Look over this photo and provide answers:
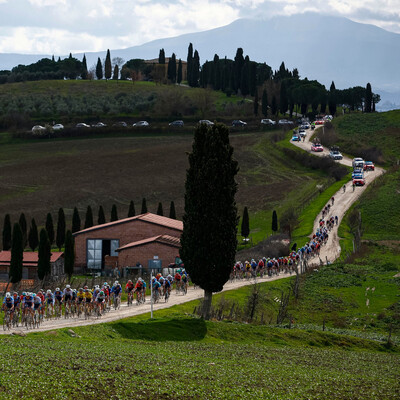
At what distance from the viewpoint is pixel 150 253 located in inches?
2376

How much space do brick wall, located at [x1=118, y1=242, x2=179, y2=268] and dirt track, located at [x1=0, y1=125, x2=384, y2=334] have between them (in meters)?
8.91

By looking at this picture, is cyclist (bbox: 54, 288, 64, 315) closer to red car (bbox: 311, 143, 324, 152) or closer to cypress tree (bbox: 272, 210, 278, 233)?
cypress tree (bbox: 272, 210, 278, 233)

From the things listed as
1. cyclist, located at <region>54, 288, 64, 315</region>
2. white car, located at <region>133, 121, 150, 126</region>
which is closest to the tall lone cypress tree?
cyclist, located at <region>54, 288, 64, 315</region>

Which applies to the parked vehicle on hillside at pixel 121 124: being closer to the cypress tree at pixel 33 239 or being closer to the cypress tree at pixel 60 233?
the cypress tree at pixel 60 233

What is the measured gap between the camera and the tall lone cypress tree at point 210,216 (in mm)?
36250

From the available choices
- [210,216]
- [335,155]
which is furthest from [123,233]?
[335,155]

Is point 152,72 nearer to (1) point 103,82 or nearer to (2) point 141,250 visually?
(1) point 103,82

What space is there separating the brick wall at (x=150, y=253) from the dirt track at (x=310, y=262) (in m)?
8.91

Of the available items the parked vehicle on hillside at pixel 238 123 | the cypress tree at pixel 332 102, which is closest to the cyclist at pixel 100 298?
the parked vehicle on hillside at pixel 238 123

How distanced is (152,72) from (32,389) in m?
183

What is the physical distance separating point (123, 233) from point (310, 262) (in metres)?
15.7

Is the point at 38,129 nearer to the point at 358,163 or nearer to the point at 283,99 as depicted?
the point at 283,99

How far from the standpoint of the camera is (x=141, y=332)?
31.6m

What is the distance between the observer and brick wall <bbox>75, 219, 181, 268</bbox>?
66.2 metres
